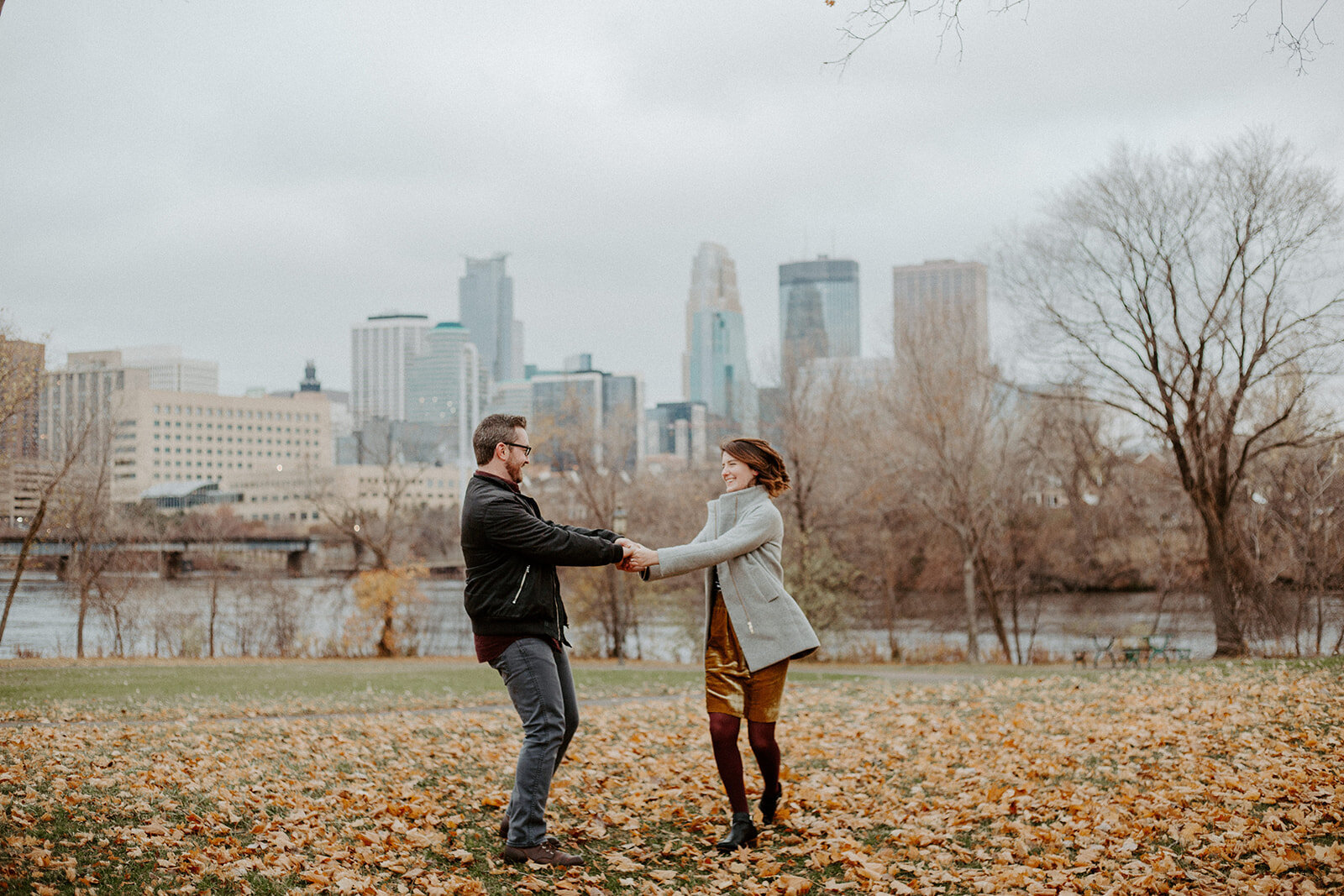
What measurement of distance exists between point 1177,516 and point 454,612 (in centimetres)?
3021

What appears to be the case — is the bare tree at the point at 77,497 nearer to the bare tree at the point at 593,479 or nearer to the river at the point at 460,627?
the river at the point at 460,627

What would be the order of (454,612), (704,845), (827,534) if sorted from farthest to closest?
(454,612), (827,534), (704,845)

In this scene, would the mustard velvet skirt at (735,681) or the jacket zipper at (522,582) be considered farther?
the mustard velvet skirt at (735,681)

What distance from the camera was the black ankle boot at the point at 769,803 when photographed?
18.3 ft

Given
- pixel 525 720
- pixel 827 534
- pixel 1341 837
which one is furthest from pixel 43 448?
pixel 827 534

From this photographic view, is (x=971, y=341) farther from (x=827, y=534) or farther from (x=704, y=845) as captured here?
(x=704, y=845)

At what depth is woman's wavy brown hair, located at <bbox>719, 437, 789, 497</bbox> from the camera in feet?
17.7

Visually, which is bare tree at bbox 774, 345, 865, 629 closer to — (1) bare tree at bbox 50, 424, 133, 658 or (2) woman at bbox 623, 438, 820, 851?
(1) bare tree at bbox 50, 424, 133, 658

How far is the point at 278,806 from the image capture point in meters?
5.45

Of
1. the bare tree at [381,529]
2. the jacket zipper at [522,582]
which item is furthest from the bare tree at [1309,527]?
the bare tree at [381,529]

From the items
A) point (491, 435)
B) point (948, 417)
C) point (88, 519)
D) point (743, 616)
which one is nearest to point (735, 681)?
point (743, 616)

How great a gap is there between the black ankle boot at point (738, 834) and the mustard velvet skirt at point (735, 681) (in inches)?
20.7

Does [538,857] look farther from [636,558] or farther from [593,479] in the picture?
[593,479]

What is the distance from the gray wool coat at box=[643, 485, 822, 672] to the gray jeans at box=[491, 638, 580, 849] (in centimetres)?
80
